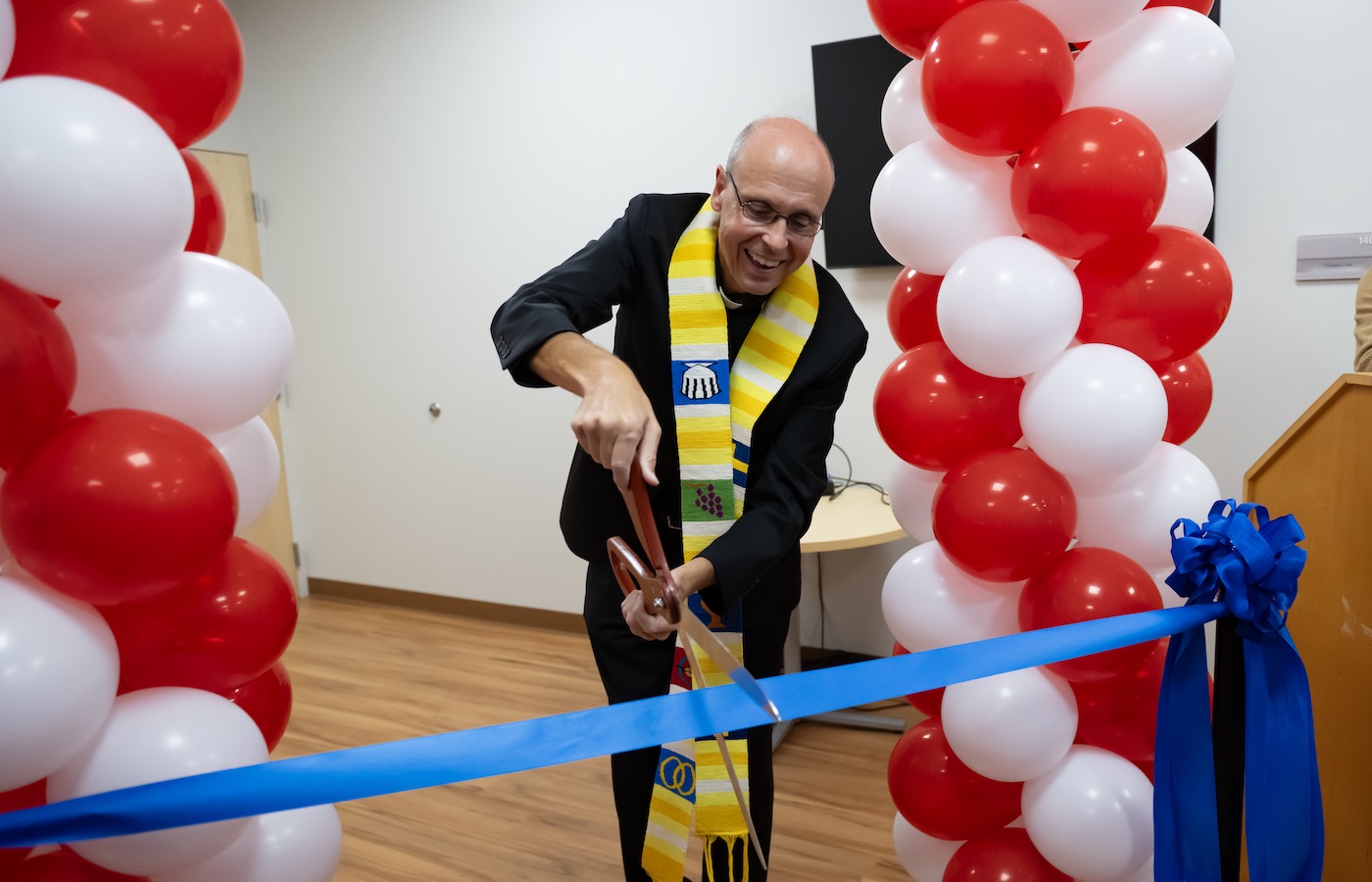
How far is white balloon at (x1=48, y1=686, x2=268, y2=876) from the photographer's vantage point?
2.93 feet

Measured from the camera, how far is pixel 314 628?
4449 millimetres

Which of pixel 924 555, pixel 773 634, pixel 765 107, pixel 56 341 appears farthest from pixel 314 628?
pixel 56 341

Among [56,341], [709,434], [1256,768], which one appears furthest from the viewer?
[709,434]

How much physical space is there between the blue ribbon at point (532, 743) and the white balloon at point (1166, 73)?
28.8 inches

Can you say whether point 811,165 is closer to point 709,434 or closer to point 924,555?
point 709,434

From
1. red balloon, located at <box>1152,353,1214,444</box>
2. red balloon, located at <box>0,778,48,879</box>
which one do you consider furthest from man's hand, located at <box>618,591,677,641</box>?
red balloon, located at <box>1152,353,1214,444</box>

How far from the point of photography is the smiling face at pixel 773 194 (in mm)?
1511

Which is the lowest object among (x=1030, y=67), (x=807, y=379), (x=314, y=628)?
(x=314, y=628)

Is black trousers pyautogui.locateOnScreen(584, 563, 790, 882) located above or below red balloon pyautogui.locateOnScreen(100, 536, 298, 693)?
below

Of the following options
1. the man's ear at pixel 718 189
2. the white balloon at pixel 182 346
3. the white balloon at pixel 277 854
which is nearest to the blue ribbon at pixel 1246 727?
the man's ear at pixel 718 189

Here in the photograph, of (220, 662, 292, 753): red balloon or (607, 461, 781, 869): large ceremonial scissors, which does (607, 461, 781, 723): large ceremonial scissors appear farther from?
(220, 662, 292, 753): red balloon

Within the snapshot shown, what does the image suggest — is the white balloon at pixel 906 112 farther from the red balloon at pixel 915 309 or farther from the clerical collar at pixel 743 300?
the clerical collar at pixel 743 300

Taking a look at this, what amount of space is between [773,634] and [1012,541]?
513 mm

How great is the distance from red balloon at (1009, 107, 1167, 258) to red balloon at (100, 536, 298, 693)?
44.6 inches
